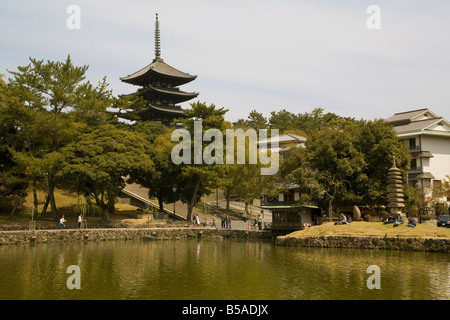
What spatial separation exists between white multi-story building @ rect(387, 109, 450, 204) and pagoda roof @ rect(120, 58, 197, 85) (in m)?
41.9

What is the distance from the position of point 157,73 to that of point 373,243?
59.0m

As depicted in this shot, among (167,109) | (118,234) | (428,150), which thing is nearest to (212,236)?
(118,234)

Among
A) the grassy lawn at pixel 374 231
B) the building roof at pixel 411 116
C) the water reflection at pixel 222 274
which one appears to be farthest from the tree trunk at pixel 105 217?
the building roof at pixel 411 116

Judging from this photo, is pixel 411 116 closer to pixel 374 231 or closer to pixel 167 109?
pixel 374 231

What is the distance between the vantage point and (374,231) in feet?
109

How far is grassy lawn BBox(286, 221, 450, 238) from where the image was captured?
3084 centimetres

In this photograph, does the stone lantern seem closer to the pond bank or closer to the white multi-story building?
the pond bank

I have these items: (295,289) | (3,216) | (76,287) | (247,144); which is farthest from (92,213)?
(295,289)

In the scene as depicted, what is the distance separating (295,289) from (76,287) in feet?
30.2

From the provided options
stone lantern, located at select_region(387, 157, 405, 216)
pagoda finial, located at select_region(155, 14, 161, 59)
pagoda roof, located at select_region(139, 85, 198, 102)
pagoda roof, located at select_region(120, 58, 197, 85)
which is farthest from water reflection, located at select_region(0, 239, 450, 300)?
pagoda finial, located at select_region(155, 14, 161, 59)

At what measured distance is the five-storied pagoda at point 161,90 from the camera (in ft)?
269
